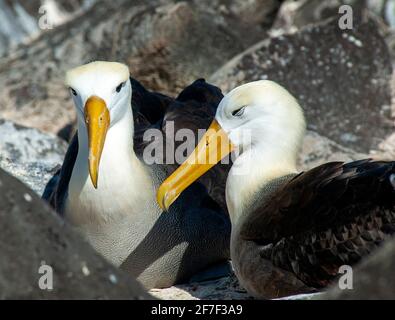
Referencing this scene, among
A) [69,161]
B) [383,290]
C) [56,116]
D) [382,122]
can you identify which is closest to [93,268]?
[383,290]

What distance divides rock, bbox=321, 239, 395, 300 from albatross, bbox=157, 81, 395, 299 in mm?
1820

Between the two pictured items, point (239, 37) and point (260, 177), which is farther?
point (239, 37)

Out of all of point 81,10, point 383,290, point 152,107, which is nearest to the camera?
point 383,290

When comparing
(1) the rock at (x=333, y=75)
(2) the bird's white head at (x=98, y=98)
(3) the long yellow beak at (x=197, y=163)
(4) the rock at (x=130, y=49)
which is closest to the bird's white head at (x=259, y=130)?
(3) the long yellow beak at (x=197, y=163)

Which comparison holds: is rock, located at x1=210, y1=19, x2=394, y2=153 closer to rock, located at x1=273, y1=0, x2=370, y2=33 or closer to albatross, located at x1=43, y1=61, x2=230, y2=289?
rock, located at x1=273, y1=0, x2=370, y2=33

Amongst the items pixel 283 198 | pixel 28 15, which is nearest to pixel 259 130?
pixel 283 198

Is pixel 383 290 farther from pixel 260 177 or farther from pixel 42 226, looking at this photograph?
pixel 260 177

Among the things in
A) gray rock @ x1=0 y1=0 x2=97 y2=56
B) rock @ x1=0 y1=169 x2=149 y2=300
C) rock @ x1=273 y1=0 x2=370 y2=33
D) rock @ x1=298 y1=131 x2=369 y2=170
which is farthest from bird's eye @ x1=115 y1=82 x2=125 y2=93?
gray rock @ x1=0 y1=0 x2=97 y2=56

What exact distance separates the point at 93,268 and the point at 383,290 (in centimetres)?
123

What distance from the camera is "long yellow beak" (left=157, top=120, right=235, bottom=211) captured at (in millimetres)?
6840

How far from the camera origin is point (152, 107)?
877 centimetres

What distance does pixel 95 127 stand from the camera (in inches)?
262

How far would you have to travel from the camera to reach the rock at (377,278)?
391 centimetres
